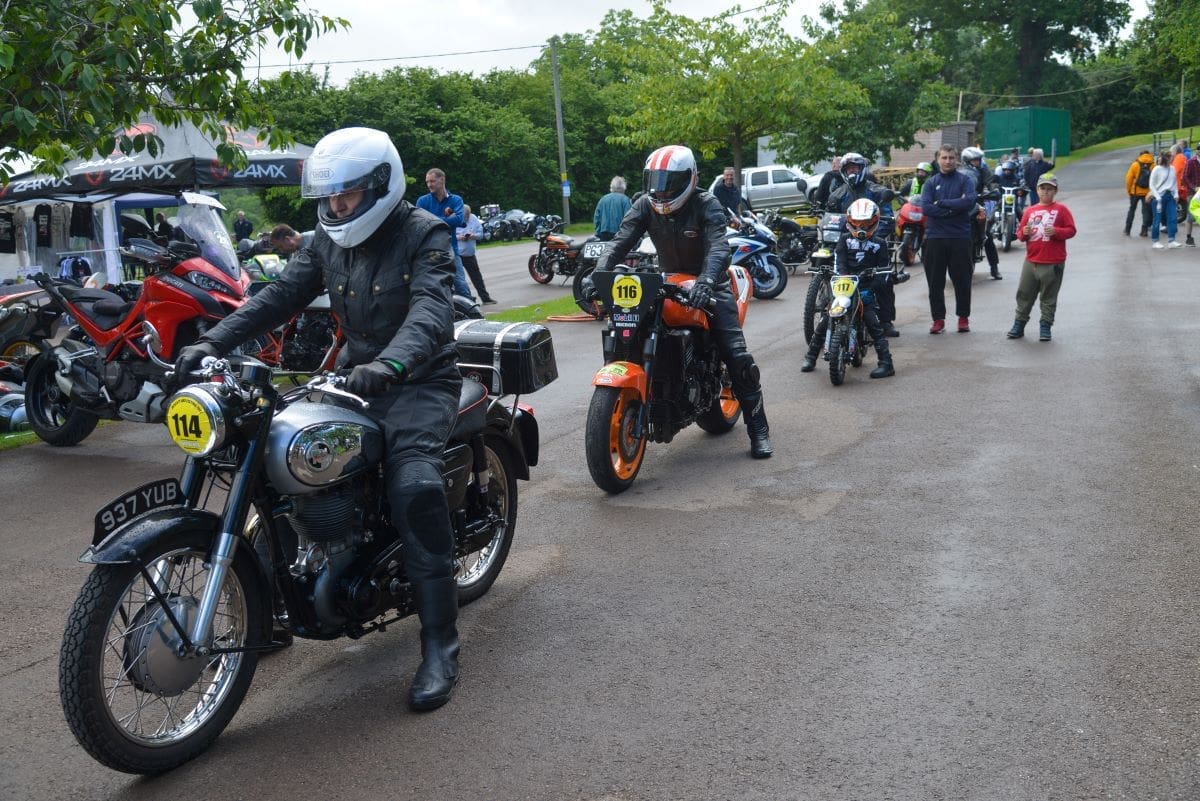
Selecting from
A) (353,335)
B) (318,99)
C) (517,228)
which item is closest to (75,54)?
(353,335)

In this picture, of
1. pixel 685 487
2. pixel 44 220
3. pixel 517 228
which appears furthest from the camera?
pixel 517 228

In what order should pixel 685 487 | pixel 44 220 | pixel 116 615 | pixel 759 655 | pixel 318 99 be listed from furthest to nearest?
1. pixel 318 99
2. pixel 44 220
3. pixel 685 487
4. pixel 759 655
5. pixel 116 615

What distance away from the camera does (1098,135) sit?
7112 centimetres

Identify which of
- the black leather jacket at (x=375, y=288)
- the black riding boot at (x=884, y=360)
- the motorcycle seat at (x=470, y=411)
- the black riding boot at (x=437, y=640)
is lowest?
the black riding boot at (x=884, y=360)

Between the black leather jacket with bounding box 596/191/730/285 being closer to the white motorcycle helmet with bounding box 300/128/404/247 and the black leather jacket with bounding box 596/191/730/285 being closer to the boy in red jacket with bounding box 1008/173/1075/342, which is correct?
the white motorcycle helmet with bounding box 300/128/404/247

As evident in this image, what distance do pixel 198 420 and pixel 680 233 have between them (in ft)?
15.8

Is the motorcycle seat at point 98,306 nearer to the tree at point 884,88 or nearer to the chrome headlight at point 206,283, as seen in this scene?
the chrome headlight at point 206,283

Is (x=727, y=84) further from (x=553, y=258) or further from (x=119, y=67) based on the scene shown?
(x=119, y=67)

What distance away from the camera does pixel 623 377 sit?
722 cm

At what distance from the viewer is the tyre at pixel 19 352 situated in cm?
1057

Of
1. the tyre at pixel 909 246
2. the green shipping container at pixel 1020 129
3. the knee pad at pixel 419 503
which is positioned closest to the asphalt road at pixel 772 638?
the knee pad at pixel 419 503

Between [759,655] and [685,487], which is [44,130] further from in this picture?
[759,655]

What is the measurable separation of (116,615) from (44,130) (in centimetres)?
541

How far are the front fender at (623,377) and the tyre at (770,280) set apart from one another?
11014 millimetres
